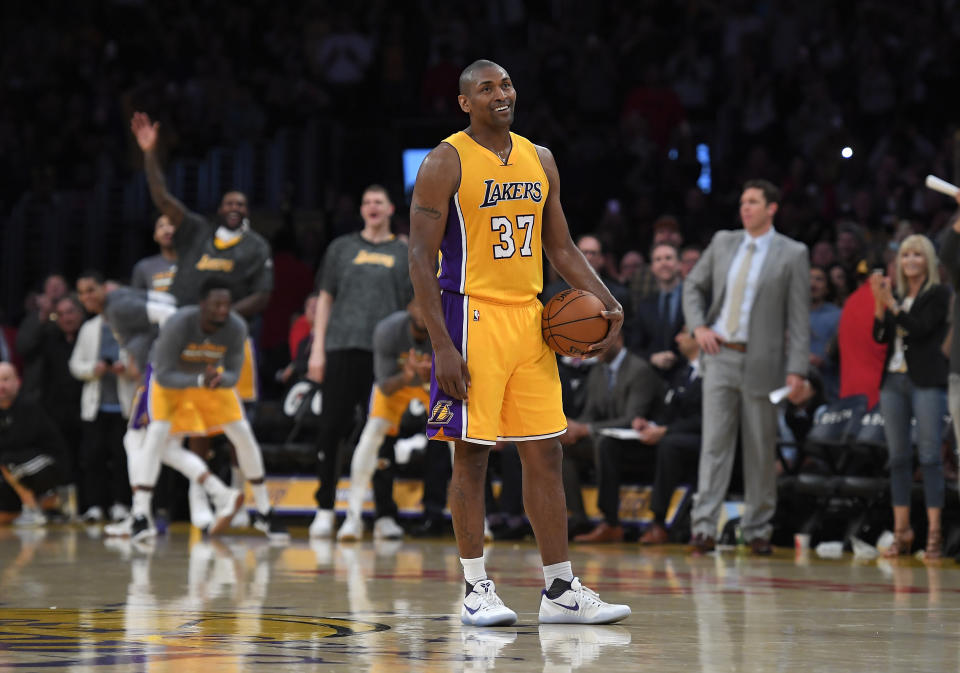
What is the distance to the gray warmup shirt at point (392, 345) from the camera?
10961 mm

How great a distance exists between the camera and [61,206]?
17.6m

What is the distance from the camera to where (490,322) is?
5.68 m

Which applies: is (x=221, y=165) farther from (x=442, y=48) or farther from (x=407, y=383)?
(x=407, y=383)

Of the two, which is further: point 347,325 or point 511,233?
point 347,325

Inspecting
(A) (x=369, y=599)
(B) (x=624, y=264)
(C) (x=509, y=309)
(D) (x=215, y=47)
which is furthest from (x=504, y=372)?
(D) (x=215, y=47)

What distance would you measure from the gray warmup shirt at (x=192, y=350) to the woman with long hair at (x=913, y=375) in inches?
178

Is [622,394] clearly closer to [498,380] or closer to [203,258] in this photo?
[203,258]

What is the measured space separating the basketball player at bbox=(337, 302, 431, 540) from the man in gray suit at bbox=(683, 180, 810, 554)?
2176mm

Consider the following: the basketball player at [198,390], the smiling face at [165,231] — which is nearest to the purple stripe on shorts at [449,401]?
the basketball player at [198,390]

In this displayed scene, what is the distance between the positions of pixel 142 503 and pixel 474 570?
5.88 m

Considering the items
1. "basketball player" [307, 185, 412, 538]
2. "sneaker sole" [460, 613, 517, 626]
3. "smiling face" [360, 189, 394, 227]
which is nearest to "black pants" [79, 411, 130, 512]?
"basketball player" [307, 185, 412, 538]

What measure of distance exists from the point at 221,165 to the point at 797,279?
904 centimetres

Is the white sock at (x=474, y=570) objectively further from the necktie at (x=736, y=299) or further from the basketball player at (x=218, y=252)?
the basketball player at (x=218, y=252)

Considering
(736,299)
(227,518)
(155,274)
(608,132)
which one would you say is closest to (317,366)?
(227,518)
